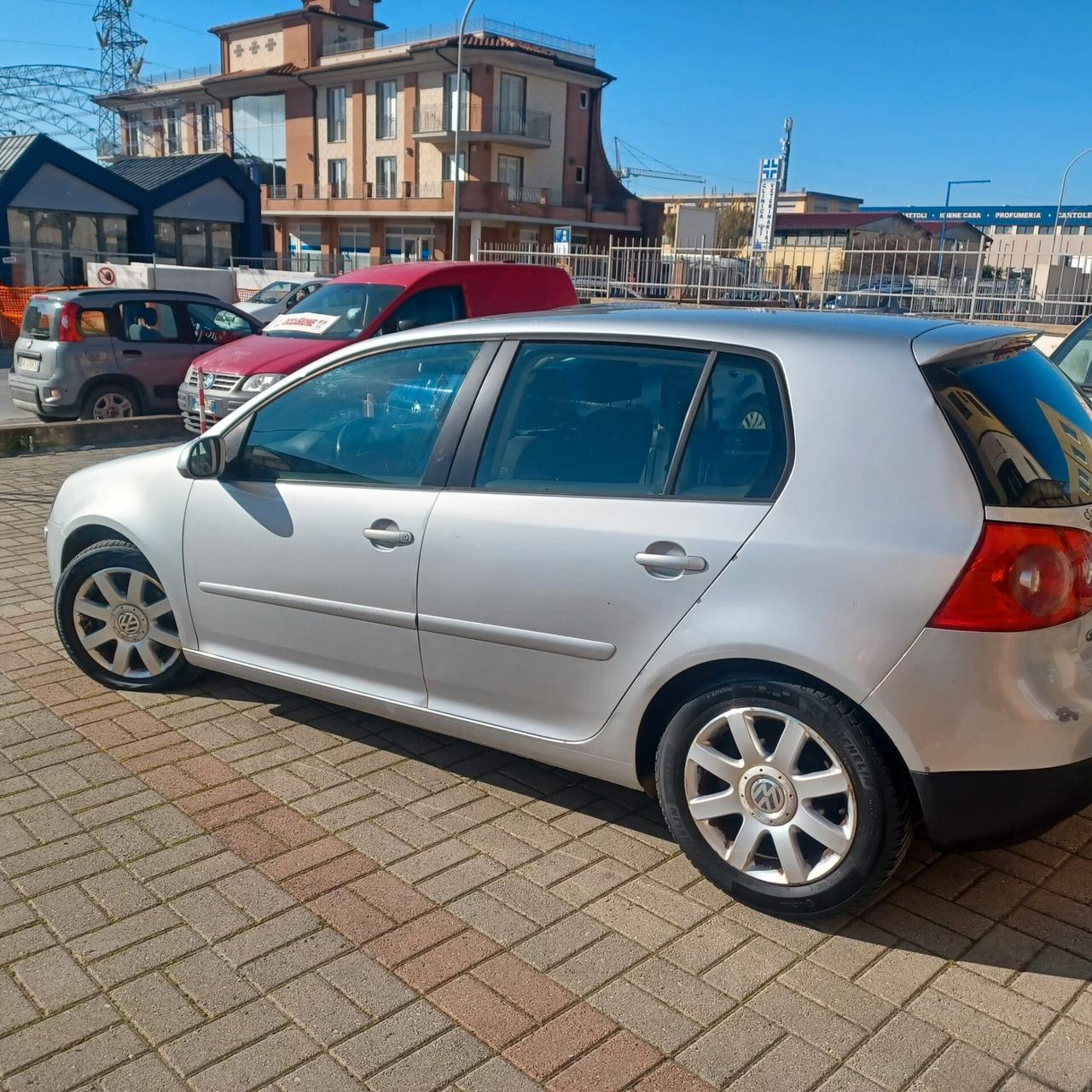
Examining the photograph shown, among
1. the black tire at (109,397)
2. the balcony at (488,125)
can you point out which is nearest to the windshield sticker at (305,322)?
the black tire at (109,397)

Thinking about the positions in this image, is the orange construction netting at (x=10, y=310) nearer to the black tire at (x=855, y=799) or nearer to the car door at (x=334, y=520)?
the car door at (x=334, y=520)

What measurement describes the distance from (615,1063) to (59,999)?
1393 millimetres

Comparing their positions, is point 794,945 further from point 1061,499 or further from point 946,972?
point 1061,499

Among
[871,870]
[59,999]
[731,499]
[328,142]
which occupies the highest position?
[328,142]

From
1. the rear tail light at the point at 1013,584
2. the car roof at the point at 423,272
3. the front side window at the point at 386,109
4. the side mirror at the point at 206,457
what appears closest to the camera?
the rear tail light at the point at 1013,584

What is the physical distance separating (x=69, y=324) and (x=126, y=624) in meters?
8.75

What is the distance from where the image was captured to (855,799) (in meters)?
2.90

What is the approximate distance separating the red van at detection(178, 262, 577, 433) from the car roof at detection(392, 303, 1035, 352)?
704 centimetres

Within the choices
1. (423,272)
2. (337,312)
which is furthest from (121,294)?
(423,272)

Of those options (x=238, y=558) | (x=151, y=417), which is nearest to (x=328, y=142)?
(x=151, y=417)

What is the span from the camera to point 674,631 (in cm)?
309

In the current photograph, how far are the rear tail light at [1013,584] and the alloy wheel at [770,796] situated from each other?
519 millimetres

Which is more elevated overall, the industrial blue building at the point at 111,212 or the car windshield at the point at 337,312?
the industrial blue building at the point at 111,212

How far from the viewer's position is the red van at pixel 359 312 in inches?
421
